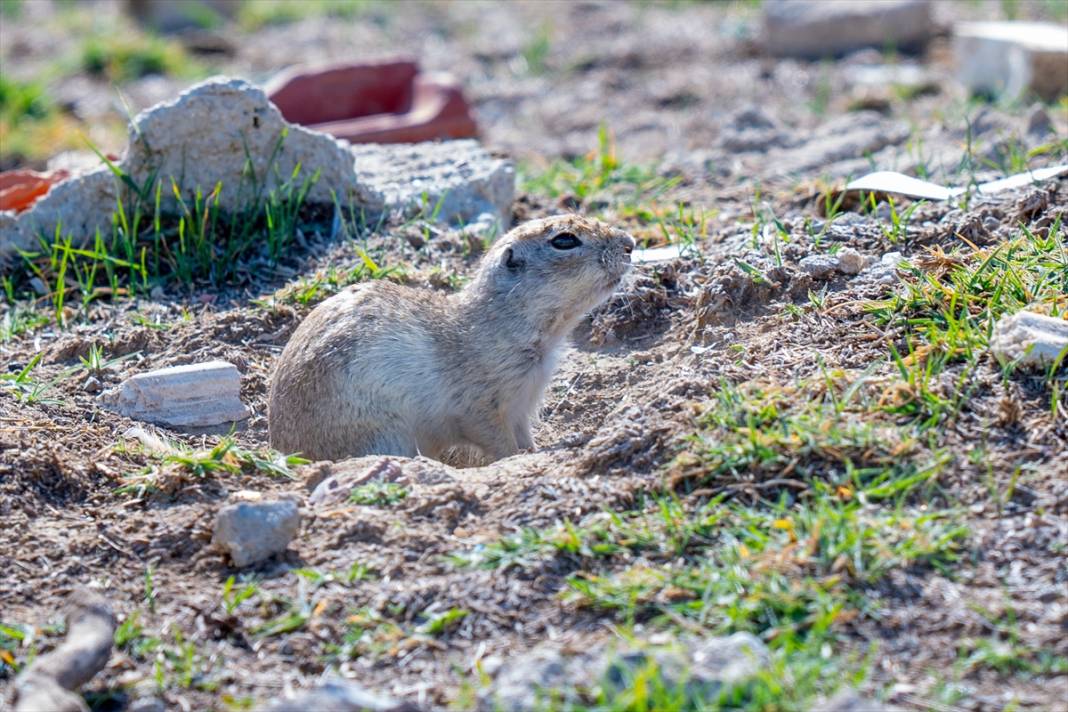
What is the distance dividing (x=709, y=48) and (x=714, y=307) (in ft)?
21.8

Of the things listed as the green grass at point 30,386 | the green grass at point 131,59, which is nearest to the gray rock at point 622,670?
the green grass at point 30,386

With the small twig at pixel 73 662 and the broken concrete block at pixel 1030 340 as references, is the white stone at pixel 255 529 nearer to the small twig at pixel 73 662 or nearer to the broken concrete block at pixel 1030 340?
the small twig at pixel 73 662

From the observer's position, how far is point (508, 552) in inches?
151

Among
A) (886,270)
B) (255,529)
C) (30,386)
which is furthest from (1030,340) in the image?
(30,386)

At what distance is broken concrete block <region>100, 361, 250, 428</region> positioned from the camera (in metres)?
5.29

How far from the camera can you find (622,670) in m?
3.21

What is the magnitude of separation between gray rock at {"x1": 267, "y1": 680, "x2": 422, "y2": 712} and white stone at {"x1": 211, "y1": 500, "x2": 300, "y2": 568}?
81cm

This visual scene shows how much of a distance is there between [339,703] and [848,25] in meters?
8.88

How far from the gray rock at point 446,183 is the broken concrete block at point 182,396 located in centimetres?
160

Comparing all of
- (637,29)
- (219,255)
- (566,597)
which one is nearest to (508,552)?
(566,597)

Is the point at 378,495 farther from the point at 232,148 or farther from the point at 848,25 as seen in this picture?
the point at 848,25

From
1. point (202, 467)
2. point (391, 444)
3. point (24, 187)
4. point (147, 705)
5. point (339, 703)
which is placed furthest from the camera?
point (24, 187)

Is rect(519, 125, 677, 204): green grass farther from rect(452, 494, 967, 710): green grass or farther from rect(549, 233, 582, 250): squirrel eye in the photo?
rect(452, 494, 967, 710): green grass

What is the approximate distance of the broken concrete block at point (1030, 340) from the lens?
13.8 ft
